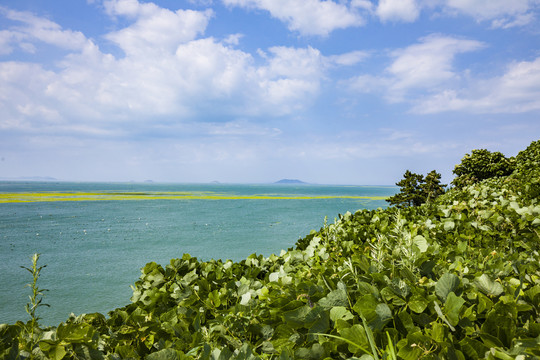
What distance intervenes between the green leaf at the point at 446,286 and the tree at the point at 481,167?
14833mm

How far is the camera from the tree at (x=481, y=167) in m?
13.8

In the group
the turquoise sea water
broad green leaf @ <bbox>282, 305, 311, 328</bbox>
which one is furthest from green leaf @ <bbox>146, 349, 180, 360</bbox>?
the turquoise sea water

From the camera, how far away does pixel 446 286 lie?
1.24m

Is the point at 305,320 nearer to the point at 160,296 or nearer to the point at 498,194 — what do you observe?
the point at 160,296

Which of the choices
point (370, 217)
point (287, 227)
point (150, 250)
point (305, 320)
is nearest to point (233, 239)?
point (150, 250)

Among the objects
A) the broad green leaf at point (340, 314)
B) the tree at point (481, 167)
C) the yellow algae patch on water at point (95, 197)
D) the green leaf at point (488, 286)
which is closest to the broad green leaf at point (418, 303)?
the broad green leaf at point (340, 314)

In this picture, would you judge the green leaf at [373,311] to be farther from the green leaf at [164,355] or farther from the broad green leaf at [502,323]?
the green leaf at [164,355]

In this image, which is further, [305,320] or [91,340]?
[91,340]

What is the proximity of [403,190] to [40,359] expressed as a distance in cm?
2081

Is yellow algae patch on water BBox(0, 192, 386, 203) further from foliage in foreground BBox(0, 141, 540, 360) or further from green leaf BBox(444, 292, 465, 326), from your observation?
green leaf BBox(444, 292, 465, 326)

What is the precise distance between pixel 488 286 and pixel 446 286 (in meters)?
0.31

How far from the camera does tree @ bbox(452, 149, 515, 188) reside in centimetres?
1377

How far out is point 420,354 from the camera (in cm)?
108

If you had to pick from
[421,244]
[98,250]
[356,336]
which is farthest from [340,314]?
[98,250]
